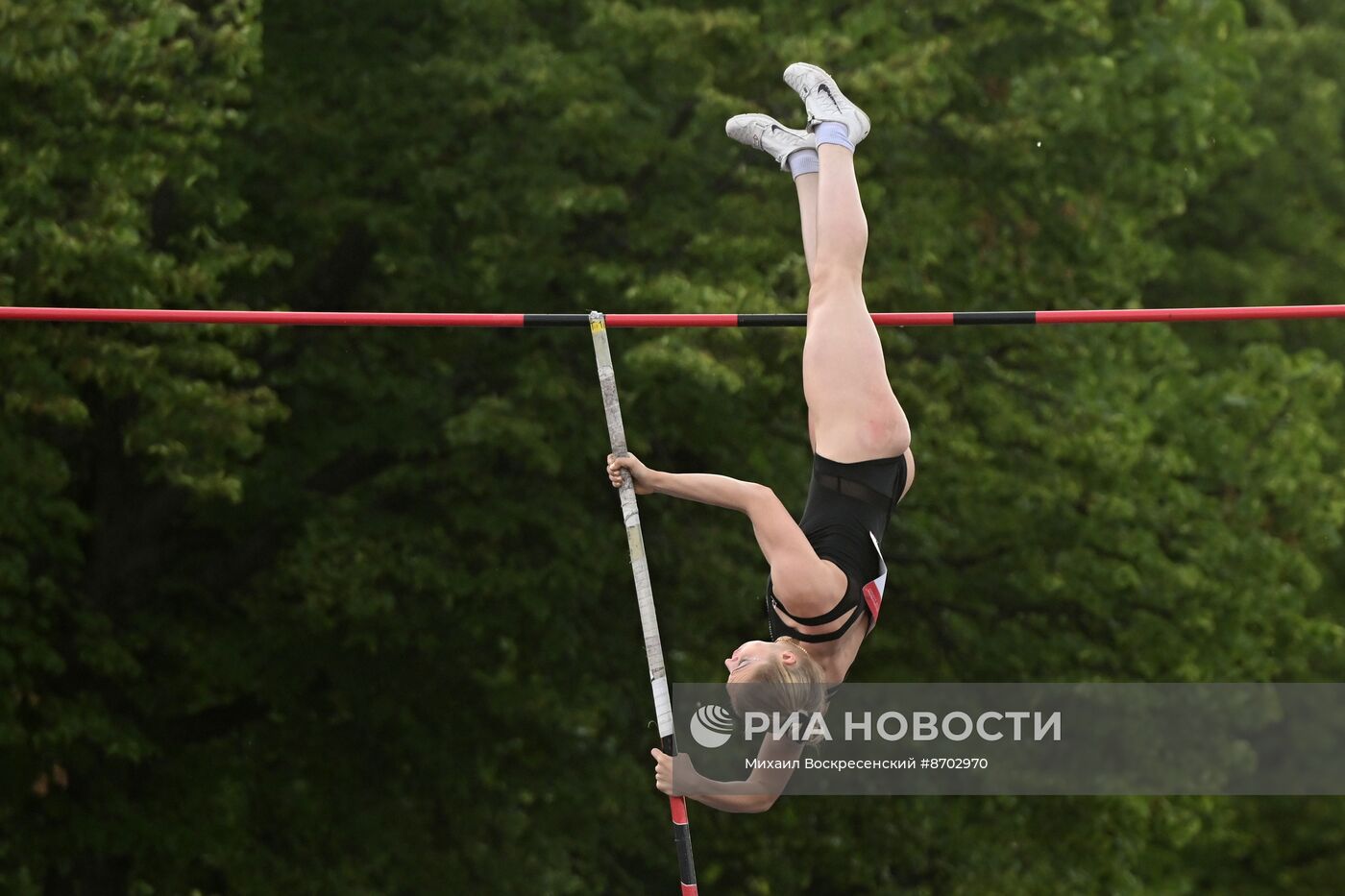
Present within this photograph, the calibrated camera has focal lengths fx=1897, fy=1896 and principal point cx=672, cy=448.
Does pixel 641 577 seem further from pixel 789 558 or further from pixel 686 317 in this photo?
pixel 686 317

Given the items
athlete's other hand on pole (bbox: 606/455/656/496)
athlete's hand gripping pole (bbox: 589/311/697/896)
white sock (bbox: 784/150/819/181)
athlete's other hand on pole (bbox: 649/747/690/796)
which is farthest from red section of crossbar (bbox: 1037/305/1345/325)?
athlete's other hand on pole (bbox: 649/747/690/796)

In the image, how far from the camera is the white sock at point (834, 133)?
6141 millimetres

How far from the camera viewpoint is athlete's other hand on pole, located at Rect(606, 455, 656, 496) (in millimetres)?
5562

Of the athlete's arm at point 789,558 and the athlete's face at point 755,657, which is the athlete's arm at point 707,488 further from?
the athlete's face at point 755,657

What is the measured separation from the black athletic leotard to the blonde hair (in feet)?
0.64

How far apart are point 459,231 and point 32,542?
334cm

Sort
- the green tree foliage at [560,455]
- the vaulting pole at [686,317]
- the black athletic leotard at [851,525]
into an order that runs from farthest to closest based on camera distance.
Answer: the green tree foliage at [560,455] → the vaulting pole at [686,317] → the black athletic leotard at [851,525]

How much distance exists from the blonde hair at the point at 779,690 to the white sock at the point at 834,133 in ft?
5.65

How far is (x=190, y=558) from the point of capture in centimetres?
1291

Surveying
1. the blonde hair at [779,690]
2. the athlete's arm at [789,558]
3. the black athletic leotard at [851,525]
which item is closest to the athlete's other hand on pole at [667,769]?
the blonde hair at [779,690]

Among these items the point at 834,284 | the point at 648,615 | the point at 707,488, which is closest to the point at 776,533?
the point at 707,488

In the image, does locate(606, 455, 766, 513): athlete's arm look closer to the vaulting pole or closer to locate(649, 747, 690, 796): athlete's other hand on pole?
locate(649, 747, 690, 796): athlete's other hand on pole

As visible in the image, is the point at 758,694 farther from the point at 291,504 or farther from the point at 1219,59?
the point at 1219,59

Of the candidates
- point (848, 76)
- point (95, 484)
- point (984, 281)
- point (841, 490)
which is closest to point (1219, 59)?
point (984, 281)
